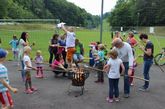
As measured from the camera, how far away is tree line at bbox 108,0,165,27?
3794 inches

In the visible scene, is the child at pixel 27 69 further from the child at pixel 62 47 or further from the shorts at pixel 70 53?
the child at pixel 62 47

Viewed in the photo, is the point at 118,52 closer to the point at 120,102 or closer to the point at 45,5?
the point at 120,102

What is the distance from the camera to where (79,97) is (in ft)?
31.5

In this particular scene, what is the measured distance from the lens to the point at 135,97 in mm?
9750

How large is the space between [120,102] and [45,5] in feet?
424

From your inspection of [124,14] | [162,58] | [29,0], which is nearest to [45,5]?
[29,0]

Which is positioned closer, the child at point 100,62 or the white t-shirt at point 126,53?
the white t-shirt at point 126,53

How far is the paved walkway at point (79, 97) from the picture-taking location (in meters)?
8.72

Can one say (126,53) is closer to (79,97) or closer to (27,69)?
(79,97)

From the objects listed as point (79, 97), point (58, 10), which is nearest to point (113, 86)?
point (79, 97)

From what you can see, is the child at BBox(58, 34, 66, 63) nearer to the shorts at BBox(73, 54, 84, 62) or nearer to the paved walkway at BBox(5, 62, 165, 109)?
the shorts at BBox(73, 54, 84, 62)

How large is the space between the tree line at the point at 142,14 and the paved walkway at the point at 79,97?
279 ft

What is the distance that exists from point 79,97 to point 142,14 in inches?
3682

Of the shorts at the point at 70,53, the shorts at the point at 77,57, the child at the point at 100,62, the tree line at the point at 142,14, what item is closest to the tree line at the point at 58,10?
the tree line at the point at 142,14
